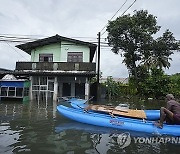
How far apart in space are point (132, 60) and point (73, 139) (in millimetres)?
24100

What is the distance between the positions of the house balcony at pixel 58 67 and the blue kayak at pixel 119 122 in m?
10.3

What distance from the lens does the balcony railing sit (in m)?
20.3

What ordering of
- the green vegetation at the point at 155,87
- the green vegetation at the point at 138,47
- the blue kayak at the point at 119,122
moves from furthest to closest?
1. the green vegetation at the point at 138,47
2. the green vegetation at the point at 155,87
3. the blue kayak at the point at 119,122

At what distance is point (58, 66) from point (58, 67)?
98 mm

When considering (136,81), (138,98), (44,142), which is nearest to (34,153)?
(44,142)

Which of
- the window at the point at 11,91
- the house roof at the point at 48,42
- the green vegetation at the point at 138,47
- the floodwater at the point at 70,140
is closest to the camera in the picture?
the floodwater at the point at 70,140

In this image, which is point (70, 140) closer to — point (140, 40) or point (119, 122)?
point (119, 122)

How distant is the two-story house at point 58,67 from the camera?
2036 cm

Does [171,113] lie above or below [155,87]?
below

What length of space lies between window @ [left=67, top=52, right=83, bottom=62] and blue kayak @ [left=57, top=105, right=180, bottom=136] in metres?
12.7

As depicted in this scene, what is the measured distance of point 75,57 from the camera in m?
22.6

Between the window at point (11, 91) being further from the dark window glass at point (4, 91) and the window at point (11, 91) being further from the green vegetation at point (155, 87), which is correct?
the green vegetation at point (155, 87)

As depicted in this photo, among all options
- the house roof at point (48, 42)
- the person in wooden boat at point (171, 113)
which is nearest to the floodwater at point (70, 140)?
the person in wooden boat at point (171, 113)
